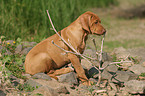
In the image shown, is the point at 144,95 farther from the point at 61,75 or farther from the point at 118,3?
the point at 118,3

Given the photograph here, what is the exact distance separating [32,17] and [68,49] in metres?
2.92

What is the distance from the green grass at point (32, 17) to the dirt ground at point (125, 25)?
1655 mm

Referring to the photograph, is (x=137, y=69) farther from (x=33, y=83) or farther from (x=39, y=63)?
(x=33, y=83)

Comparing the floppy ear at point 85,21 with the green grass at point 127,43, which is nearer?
the floppy ear at point 85,21

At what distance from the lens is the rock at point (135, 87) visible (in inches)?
162

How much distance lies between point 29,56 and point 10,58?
0.63 metres

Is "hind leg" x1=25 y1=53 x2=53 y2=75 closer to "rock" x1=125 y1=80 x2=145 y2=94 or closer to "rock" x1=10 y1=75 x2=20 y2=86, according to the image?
"rock" x1=10 y1=75 x2=20 y2=86

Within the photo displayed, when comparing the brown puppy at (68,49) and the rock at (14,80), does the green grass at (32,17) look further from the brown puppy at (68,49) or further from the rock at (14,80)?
the rock at (14,80)

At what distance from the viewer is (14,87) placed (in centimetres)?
410

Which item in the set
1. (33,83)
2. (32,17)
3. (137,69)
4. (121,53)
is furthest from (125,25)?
(33,83)

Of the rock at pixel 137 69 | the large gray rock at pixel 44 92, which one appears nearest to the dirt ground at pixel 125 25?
the rock at pixel 137 69

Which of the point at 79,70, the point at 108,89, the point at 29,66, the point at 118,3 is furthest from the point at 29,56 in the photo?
the point at 118,3

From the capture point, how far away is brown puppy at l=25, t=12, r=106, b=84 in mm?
4445

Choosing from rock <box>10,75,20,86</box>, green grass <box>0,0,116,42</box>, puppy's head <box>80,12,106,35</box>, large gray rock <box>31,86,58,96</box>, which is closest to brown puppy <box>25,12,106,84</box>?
puppy's head <box>80,12,106,35</box>
